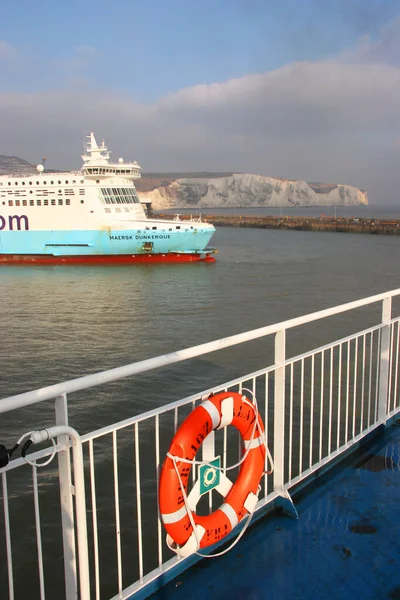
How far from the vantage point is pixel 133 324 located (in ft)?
44.0

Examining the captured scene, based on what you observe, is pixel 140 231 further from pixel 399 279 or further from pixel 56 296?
pixel 399 279

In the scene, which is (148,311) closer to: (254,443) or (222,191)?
(254,443)

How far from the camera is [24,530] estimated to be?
4.55 metres

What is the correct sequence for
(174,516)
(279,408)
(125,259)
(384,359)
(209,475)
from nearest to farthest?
(174,516), (209,475), (279,408), (384,359), (125,259)

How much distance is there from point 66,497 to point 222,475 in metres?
0.78

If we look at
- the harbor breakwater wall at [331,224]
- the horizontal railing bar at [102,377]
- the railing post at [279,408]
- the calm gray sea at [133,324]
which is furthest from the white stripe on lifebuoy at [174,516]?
the harbor breakwater wall at [331,224]

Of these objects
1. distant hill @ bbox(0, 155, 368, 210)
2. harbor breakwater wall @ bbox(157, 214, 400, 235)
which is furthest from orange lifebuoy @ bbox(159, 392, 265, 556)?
distant hill @ bbox(0, 155, 368, 210)

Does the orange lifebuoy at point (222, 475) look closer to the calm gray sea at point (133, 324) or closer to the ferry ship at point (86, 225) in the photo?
the calm gray sea at point (133, 324)

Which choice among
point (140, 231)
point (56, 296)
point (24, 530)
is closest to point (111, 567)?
point (24, 530)

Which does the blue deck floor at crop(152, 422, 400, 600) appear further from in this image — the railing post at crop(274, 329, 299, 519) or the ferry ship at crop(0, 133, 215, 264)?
the ferry ship at crop(0, 133, 215, 264)

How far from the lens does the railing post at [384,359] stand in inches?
131

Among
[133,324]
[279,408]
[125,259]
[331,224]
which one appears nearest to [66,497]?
[279,408]

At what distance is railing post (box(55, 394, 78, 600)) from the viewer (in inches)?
65.1

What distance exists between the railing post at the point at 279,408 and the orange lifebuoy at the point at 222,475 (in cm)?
32
